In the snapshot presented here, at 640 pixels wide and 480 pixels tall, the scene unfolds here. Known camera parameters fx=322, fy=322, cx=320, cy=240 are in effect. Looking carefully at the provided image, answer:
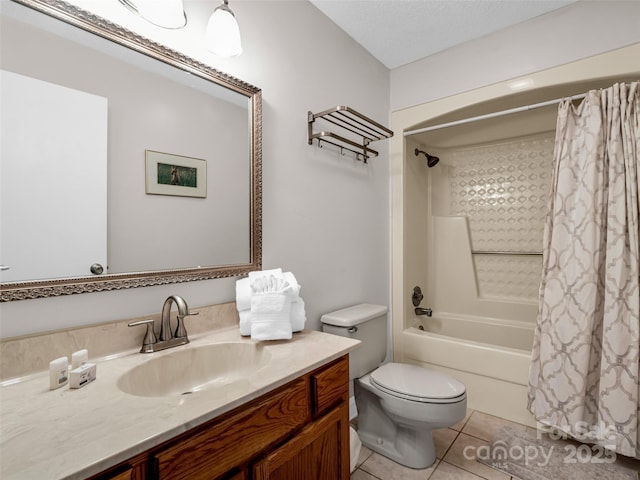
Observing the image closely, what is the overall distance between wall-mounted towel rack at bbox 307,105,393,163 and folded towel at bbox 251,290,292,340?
967 mm

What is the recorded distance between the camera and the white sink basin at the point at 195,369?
1.02m

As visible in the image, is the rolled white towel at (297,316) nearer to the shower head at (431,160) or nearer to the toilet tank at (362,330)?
the toilet tank at (362,330)

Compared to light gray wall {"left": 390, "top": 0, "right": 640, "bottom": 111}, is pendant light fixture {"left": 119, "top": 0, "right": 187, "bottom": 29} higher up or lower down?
lower down

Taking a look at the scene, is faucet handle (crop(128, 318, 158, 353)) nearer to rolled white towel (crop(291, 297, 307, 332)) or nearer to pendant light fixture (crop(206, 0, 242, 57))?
rolled white towel (crop(291, 297, 307, 332))

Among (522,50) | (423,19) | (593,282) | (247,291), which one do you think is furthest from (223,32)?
(593,282)

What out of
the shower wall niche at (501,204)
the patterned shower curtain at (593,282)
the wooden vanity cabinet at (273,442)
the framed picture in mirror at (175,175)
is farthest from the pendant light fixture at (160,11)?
the shower wall niche at (501,204)

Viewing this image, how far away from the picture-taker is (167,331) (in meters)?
1.16

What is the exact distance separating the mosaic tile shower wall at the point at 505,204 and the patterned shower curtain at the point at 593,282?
3.04ft


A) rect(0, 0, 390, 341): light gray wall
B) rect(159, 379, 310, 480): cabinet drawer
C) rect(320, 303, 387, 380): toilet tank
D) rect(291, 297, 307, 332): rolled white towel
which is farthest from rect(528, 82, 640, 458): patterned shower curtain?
rect(159, 379, 310, 480): cabinet drawer

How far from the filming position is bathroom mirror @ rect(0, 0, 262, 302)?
0.93m

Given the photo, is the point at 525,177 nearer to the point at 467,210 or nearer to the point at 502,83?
the point at 467,210

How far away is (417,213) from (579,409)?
167 centimetres

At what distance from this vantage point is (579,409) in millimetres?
1708

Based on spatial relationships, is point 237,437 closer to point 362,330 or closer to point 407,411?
point 407,411
